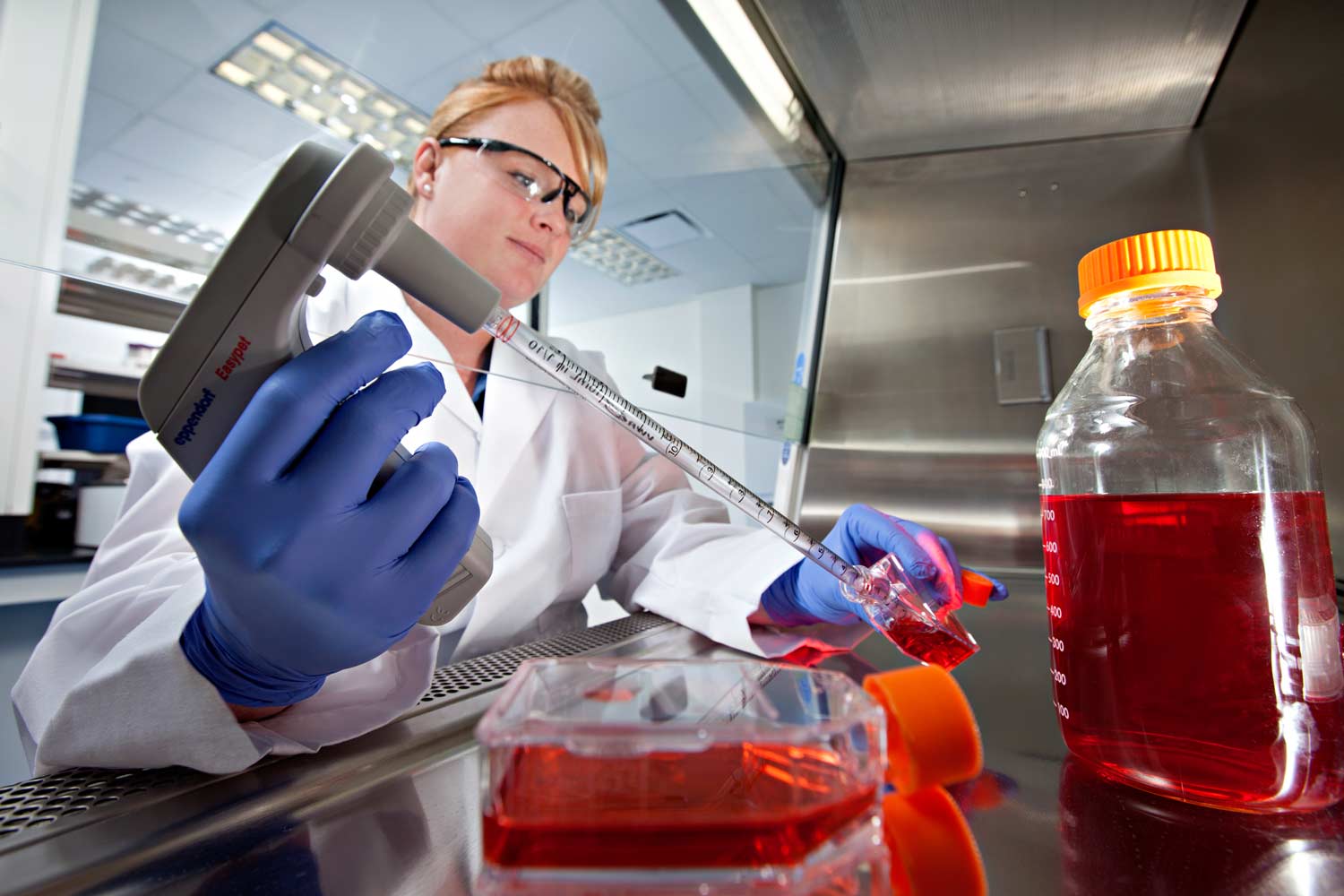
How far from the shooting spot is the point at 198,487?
Answer: 0.43 m

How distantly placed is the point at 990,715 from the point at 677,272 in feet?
3.94

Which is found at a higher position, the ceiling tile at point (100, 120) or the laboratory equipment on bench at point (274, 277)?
the ceiling tile at point (100, 120)

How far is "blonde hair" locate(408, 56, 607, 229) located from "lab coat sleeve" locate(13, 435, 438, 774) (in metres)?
0.61

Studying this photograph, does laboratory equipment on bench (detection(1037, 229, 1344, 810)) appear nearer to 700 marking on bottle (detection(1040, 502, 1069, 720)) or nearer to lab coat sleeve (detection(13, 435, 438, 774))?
700 marking on bottle (detection(1040, 502, 1069, 720))

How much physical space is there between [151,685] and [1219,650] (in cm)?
72

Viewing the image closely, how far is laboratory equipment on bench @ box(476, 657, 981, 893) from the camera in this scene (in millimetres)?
254

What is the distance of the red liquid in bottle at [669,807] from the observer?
0.84 ft

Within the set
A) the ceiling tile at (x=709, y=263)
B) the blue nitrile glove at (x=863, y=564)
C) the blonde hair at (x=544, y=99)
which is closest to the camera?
the blue nitrile glove at (x=863, y=564)

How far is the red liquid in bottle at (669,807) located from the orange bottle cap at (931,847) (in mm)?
65

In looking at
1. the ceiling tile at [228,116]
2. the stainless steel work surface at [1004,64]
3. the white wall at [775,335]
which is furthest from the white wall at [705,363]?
the ceiling tile at [228,116]

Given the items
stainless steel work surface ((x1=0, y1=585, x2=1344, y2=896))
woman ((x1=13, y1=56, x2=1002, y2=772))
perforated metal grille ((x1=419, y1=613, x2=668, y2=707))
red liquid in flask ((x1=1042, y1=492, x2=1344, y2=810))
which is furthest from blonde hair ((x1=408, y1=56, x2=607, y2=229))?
red liquid in flask ((x1=1042, y1=492, x2=1344, y2=810))

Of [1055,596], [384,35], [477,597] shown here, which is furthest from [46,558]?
[1055,596]

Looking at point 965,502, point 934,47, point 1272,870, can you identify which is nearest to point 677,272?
point 934,47

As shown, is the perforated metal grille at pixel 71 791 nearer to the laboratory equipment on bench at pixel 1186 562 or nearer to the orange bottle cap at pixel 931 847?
the orange bottle cap at pixel 931 847
